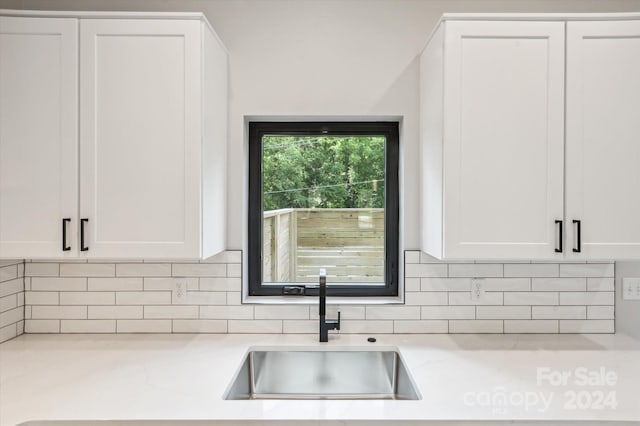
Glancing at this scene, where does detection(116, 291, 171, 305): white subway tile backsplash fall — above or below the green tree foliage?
below

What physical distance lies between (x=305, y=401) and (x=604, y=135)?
4.95 feet

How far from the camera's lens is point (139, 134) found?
159 centimetres

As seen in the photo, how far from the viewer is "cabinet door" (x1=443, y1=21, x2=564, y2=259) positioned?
5.19 ft

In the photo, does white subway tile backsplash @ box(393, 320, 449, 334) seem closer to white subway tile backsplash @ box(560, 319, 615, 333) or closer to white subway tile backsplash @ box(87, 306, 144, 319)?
white subway tile backsplash @ box(560, 319, 615, 333)

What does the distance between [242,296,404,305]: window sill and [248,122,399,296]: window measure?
6 centimetres

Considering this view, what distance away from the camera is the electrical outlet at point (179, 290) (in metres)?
1.94

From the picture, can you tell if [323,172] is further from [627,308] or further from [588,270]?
[627,308]

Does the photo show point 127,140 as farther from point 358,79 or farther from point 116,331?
point 358,79

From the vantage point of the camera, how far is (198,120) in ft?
5.22

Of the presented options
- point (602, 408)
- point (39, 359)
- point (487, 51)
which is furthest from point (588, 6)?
point (39, 359)

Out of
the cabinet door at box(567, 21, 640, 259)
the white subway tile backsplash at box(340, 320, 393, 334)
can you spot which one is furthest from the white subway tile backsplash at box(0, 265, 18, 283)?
the cabinet door at box(567, 21, 640, 259)

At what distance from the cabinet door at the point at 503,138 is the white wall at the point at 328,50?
395 millimetres

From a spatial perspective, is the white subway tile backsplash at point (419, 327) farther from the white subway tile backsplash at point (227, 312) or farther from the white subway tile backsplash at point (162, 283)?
the white subway tile backsplash at point (162, 283)

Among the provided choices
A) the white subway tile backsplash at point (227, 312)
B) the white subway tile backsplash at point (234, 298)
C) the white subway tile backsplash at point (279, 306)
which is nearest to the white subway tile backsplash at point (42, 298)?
the white subway tile backsplash at point (279, 306)
